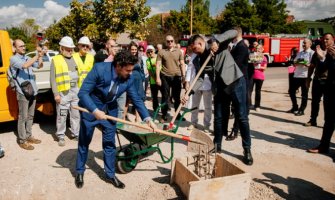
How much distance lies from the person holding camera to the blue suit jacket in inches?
76.2

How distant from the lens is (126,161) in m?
4.30

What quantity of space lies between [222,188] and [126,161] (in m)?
1.57

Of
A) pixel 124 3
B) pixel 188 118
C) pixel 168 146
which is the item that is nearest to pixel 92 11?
pixel 124 3

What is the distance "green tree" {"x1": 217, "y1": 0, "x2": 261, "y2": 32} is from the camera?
1443 inches

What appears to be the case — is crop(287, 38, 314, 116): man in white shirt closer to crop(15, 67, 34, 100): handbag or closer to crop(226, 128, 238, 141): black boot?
crop(226, 128, 238, 141): black boot

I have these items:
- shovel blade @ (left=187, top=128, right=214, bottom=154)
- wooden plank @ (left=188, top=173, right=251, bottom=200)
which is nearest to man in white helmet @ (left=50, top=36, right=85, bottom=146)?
shovel blade @ (left=187, top=128, right=214, bottom=154)

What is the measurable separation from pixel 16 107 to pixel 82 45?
1.88 meters

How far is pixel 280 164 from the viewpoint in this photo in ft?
15.4

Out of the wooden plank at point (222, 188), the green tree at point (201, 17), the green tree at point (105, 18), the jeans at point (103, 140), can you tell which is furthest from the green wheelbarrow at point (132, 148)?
the green tree at point (201, 17)

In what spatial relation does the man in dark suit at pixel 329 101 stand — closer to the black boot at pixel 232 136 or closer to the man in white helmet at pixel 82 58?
the black boot at pixel 232 136

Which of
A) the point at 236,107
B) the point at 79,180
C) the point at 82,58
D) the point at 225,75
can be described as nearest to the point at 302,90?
the point at 236,107

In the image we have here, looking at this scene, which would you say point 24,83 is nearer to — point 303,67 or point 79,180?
point 79,180

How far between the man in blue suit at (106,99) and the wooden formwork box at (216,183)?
2.32 feet

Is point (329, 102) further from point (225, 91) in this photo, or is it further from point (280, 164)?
point (225, 91)
